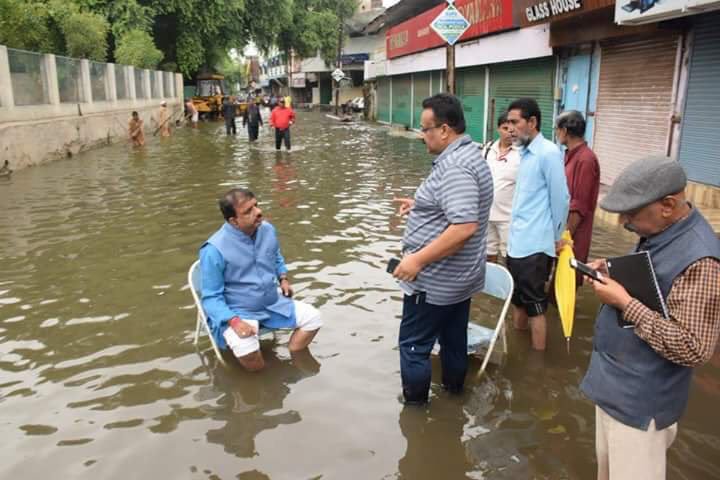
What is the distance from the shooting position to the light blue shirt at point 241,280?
13.3ft

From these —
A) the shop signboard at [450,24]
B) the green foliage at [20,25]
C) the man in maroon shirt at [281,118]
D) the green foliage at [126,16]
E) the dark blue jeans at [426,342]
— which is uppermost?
the green foliage at [126,16]

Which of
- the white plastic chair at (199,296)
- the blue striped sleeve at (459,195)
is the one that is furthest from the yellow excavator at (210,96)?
the blue striped sleeve at (459,195)

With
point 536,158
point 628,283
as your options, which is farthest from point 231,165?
point 628,283

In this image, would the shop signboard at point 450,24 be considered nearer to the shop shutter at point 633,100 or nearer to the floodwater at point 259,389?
the shop shutter at point 633,100

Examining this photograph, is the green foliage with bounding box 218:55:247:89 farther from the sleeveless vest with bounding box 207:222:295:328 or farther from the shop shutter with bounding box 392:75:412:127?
the sleeveless vest with bounding box 207:222:295:328

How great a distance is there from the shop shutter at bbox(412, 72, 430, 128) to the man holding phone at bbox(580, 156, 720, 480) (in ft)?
71.2

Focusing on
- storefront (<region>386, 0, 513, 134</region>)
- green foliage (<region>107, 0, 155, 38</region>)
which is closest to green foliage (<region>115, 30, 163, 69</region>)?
green foliage (<region>107, 0, 155, 38</region>)

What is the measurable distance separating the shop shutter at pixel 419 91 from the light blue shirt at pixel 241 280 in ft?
65.1

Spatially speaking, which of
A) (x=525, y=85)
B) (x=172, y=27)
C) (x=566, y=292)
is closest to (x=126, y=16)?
(x=172, y=27)

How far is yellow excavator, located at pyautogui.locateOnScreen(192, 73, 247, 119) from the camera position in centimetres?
3750

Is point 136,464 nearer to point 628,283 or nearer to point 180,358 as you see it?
point 180,358

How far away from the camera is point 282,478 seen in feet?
10.4

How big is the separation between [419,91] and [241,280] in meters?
21.5

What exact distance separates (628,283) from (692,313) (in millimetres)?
217
